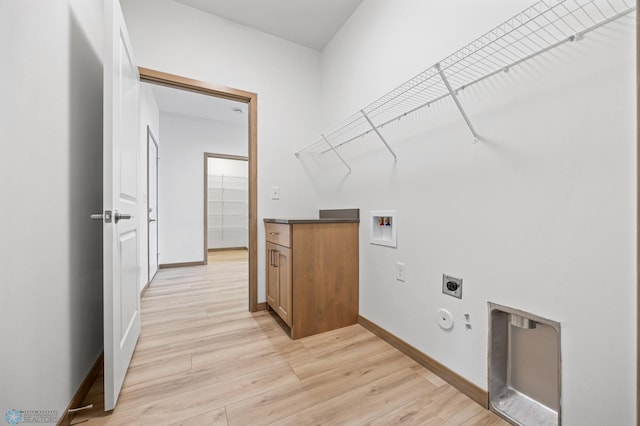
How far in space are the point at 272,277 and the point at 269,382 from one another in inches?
34.5

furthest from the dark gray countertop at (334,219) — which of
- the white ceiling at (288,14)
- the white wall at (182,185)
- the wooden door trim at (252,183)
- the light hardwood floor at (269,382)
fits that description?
the white wall at (182,185)

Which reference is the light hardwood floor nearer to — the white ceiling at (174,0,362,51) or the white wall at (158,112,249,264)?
the white wall at (158,112,249,264)

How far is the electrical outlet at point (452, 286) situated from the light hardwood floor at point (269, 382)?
457 mm

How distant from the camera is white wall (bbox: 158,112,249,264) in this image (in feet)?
13.5

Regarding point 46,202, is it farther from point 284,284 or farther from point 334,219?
point 334,219

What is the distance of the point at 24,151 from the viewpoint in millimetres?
801

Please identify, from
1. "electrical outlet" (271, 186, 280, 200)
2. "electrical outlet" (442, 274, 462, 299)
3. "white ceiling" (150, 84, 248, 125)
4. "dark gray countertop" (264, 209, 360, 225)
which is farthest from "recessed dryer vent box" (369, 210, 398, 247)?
"white ceiling" (150, 84, 248, 125)

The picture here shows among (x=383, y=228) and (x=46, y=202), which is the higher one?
(x=46, y=202)

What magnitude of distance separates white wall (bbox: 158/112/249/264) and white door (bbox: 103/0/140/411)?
299 cm

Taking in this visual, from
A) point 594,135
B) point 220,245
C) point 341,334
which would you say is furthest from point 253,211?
point 220,245

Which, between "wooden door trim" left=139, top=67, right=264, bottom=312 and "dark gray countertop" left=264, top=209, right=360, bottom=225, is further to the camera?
"wooden door trim" left=139, top=67, right=264, bottom=312

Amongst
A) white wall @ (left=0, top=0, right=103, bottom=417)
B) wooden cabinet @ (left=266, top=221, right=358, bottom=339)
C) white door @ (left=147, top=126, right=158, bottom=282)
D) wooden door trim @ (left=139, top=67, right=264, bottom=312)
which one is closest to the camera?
white wall @ (left=0, top=0, right=103, bottom=417)

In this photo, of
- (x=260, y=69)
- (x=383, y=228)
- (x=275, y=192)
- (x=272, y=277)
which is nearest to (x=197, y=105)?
(x=260, y=69)

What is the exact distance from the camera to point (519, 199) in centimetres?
103
